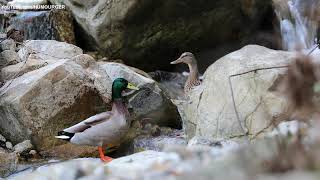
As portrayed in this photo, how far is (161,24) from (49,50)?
234 centimetres

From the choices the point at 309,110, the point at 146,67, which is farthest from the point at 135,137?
the point at 309,110

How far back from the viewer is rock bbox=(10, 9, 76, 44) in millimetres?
11774

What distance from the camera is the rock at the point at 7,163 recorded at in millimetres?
7449

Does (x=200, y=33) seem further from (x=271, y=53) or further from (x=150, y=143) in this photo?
(x=271, y=53)

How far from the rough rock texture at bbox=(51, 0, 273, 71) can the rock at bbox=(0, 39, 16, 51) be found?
1657 millimetres

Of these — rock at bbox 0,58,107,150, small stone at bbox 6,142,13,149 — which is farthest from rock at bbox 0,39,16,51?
small stone at bbox 6,142,13,149

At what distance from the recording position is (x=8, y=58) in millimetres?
9688

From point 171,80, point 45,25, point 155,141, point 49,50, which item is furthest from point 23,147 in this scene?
point 171,80

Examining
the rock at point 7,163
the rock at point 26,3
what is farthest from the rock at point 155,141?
the rock at point 26,3

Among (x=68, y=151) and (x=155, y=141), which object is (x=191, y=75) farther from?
(x=68, y=151)

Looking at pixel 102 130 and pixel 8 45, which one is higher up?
pixel 8 45

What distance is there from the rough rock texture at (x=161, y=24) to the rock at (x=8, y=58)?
2.00 m

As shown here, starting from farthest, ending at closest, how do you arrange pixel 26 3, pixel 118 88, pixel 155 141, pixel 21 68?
pixel 26 3 → pixel 21 68 → pixel 155 141 → pixel 118 88

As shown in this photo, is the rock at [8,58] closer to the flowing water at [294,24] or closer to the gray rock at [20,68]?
the gray rock at [20,68]
